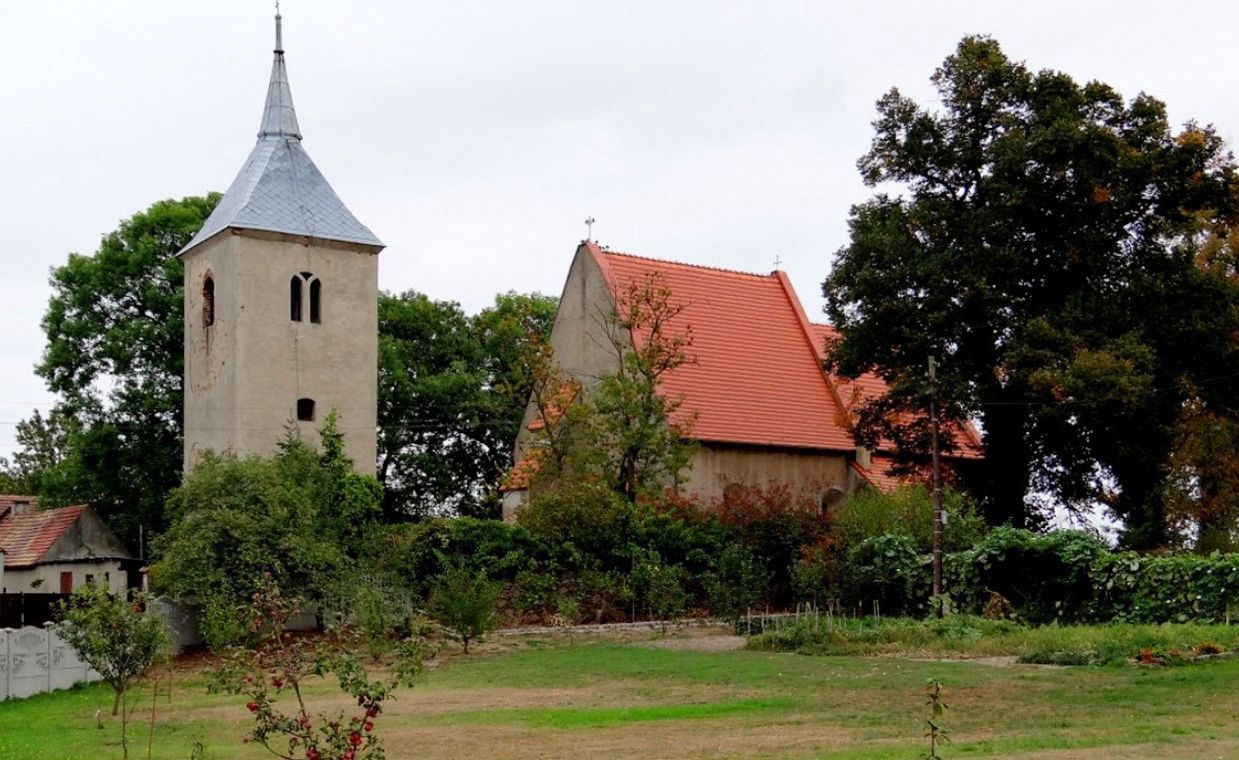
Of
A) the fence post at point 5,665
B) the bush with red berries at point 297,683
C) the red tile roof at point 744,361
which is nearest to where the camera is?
the bush with red berries at point 297,683

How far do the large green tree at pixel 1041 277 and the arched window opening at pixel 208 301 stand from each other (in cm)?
1676

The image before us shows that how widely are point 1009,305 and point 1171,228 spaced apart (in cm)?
442

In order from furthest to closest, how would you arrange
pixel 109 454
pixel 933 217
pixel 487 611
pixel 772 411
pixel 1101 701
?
pixel 109 454 < pixel 772 411 < pixel 933 217 < pixel 487 611 < pixel 1101 701

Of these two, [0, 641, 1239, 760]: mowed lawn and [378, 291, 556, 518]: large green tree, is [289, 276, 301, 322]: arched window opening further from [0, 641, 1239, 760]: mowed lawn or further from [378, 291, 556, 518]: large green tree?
[0, 641, 1239, 760]: mowed lawn

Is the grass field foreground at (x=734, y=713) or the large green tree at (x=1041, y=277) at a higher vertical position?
the large green tree at (x=1041, y=277)

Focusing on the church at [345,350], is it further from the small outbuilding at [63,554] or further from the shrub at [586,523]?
the small outbuilding at [63,554]

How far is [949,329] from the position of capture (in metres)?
36.7

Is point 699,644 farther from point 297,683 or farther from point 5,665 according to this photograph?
point 297,683

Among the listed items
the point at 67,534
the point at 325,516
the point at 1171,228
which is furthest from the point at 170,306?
the point at 1171,228

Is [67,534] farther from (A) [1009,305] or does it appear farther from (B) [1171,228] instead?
(B) [1171,228]

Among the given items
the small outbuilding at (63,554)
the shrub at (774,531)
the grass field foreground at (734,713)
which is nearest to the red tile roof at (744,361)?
the shrub at (774,531)

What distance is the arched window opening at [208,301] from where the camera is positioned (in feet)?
142

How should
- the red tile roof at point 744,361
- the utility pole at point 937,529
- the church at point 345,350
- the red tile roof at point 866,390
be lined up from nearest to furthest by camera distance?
1. the utility pole at point 937,529
2. the church at point 345,350
3. the red tile roof at point 744,361
4. the red tile roof at point 866,390

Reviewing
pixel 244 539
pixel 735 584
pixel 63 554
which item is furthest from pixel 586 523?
pixel 63 554
